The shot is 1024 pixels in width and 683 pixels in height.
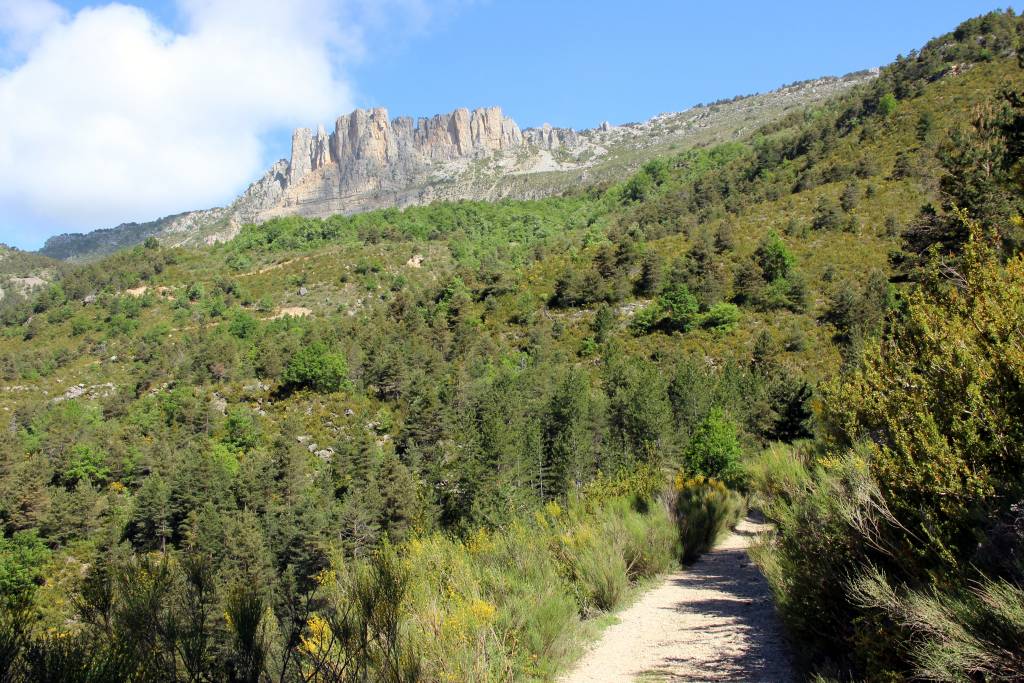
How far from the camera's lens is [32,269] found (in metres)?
136

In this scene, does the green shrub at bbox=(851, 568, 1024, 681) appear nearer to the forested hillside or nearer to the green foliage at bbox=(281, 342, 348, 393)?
the forested hillside

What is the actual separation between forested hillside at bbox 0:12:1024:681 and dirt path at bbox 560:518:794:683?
47cm

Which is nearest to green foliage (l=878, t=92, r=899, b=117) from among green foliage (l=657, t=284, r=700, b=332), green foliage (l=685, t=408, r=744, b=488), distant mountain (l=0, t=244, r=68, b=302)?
green foliage (l=657, t=284, r=700, b=332)

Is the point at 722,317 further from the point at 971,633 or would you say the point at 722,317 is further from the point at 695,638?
the point at 971,633

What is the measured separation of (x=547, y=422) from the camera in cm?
3058

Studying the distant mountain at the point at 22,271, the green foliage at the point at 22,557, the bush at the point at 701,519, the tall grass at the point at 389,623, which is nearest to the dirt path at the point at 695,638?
the tall grass at the point at 389,623

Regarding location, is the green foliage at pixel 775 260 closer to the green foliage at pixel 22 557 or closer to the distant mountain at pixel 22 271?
the green foliage at pixel 22 557

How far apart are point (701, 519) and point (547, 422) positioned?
1927 cm

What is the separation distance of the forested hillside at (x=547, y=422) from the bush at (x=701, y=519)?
4.5 inches

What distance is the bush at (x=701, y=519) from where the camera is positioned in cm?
1073

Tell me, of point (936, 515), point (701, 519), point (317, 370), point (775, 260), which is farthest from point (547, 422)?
point (936, 515)

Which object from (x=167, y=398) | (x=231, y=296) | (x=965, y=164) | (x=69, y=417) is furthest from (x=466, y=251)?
(x=965, y=164)

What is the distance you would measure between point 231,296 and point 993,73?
87.4 metres

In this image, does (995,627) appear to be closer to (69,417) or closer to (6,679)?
(6,679)
